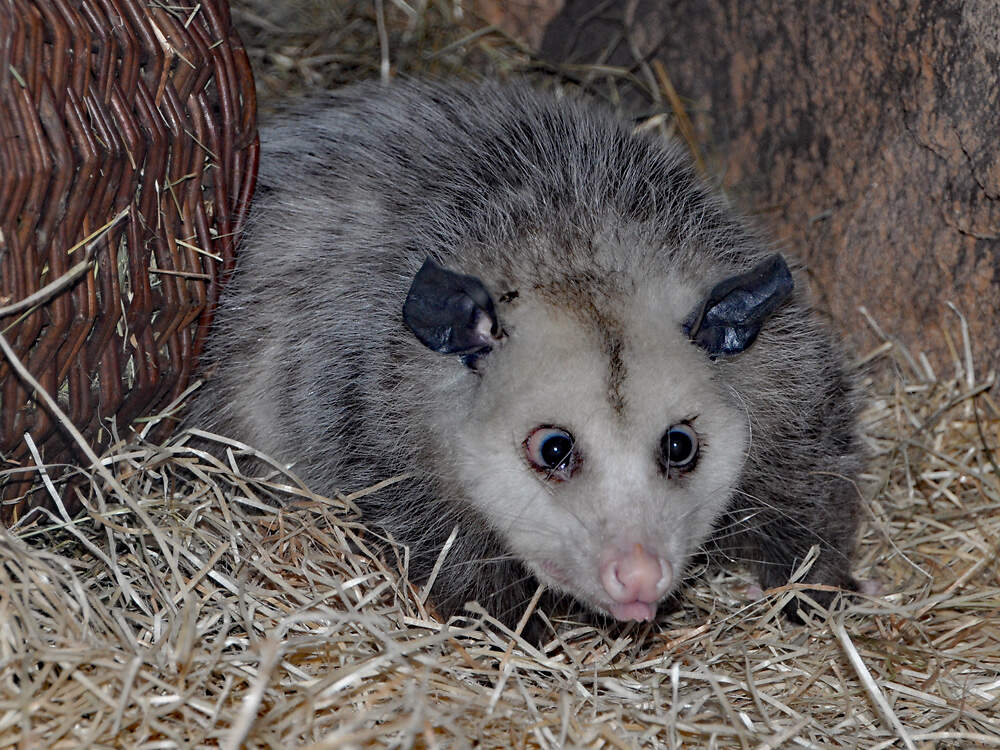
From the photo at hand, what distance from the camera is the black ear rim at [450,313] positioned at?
7.18 ft

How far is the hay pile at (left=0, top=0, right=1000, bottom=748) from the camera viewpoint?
2.11m

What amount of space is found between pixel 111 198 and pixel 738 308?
1341mm

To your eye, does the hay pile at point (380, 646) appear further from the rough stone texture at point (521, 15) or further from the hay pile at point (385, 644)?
the rough stone texture at point (521, 15)

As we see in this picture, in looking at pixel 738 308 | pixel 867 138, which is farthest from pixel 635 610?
pixel 867 138

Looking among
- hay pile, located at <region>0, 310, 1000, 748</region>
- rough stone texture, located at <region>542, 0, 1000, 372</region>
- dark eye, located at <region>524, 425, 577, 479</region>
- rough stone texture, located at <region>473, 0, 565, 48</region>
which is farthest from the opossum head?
rough stone texture, located at <region>473, 0, 565, 48</region>

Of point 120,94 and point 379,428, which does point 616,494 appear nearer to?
point 379,428

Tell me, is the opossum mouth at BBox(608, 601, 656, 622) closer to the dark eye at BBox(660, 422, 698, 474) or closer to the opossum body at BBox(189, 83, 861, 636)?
the opossum body at BBox(189, 83, 861, 636)

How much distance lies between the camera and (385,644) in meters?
2.29

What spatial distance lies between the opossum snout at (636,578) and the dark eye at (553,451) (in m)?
0.19

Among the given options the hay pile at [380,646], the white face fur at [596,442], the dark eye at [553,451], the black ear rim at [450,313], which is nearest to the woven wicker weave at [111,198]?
the hay pile at [380,646]

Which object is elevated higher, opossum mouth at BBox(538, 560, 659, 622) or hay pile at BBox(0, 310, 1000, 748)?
opossum mouth at BBox(538, 560, 659, 622)

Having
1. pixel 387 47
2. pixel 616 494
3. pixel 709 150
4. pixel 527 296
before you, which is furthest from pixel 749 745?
pixel 387 47

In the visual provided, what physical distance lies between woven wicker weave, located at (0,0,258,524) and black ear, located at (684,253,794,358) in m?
1.16

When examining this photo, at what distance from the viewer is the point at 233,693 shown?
7.38 feet
